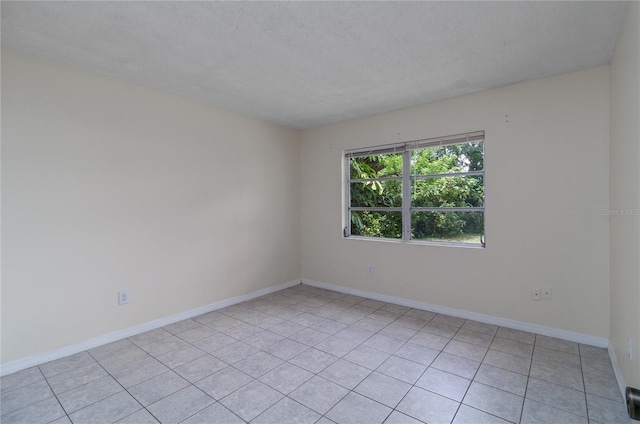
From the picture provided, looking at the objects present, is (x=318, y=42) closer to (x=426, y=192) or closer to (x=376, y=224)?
(x=426, y=192)

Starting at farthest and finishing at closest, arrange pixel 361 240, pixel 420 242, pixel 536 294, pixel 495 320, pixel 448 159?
pixel 361 240 → pixel 420 242 → pixel 448 159 → pixel 495 320 → pixel 536 294

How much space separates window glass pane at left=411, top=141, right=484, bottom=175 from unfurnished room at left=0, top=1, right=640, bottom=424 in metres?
0.03

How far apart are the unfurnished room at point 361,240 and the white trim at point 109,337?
0.02 m

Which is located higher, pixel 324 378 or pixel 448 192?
pixel 448 192

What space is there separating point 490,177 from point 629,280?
1518mm

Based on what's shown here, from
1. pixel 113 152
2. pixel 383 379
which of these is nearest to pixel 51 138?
pixel 113 152

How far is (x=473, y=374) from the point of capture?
88.7 inches

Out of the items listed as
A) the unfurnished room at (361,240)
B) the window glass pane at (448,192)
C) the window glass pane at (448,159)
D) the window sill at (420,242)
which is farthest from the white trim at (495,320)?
the window glass pane at (448,159)

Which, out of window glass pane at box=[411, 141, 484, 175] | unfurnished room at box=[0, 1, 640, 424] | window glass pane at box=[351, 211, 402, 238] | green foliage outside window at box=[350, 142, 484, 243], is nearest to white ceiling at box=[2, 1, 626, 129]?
unfurnished room at box=[0, 1, 640, 424]

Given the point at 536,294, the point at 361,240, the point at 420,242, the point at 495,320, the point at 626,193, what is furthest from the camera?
the point at 361,240

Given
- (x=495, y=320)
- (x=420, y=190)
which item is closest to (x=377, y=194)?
(x=420, y=190)

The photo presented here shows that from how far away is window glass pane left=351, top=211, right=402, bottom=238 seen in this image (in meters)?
4.01

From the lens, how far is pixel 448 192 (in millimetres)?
3537

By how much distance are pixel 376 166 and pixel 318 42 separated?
2.28 m
